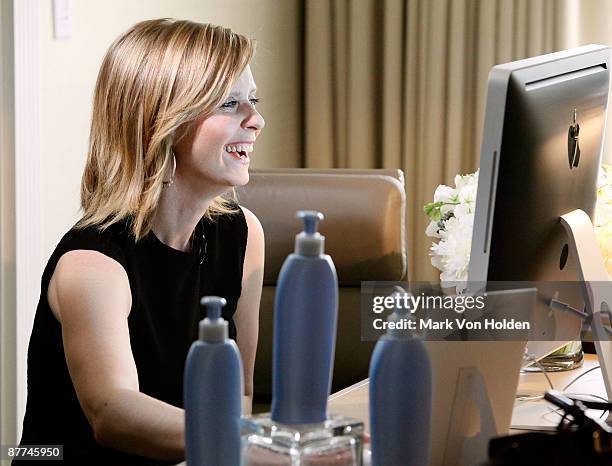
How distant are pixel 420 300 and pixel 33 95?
1.57 meters

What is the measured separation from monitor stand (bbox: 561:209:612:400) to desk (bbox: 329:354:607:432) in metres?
0.16

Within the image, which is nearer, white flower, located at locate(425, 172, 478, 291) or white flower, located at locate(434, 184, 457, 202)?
white flower, located at locate(425, 172, 478, 291)

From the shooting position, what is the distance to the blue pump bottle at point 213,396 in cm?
98

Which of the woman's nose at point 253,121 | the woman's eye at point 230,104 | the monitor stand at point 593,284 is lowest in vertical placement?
the monitor stand at point 593,284

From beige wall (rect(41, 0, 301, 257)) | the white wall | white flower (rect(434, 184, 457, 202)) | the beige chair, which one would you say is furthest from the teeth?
the white wall

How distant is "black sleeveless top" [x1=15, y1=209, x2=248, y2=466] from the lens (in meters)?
1.64

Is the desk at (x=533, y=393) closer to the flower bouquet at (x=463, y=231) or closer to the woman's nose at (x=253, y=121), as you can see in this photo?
the flower bouquet at (x=463, y=231)

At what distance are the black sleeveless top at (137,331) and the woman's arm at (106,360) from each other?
0.04m

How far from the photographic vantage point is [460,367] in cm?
109

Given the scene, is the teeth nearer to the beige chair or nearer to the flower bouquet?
the flower bouquet

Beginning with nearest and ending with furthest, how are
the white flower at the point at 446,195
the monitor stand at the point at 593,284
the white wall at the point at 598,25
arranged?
1. the monitor stand at the point at 593,284
2. the white flower at the point at 446,195
3. the white wall at the point at 598,25

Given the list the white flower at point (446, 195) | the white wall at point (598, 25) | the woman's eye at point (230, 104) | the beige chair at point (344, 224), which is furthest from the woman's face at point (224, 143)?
the white wall at point (598, 25)

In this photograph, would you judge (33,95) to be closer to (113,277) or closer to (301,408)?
(113,277)

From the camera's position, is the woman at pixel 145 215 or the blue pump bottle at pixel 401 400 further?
the woman at pixel 145 215
